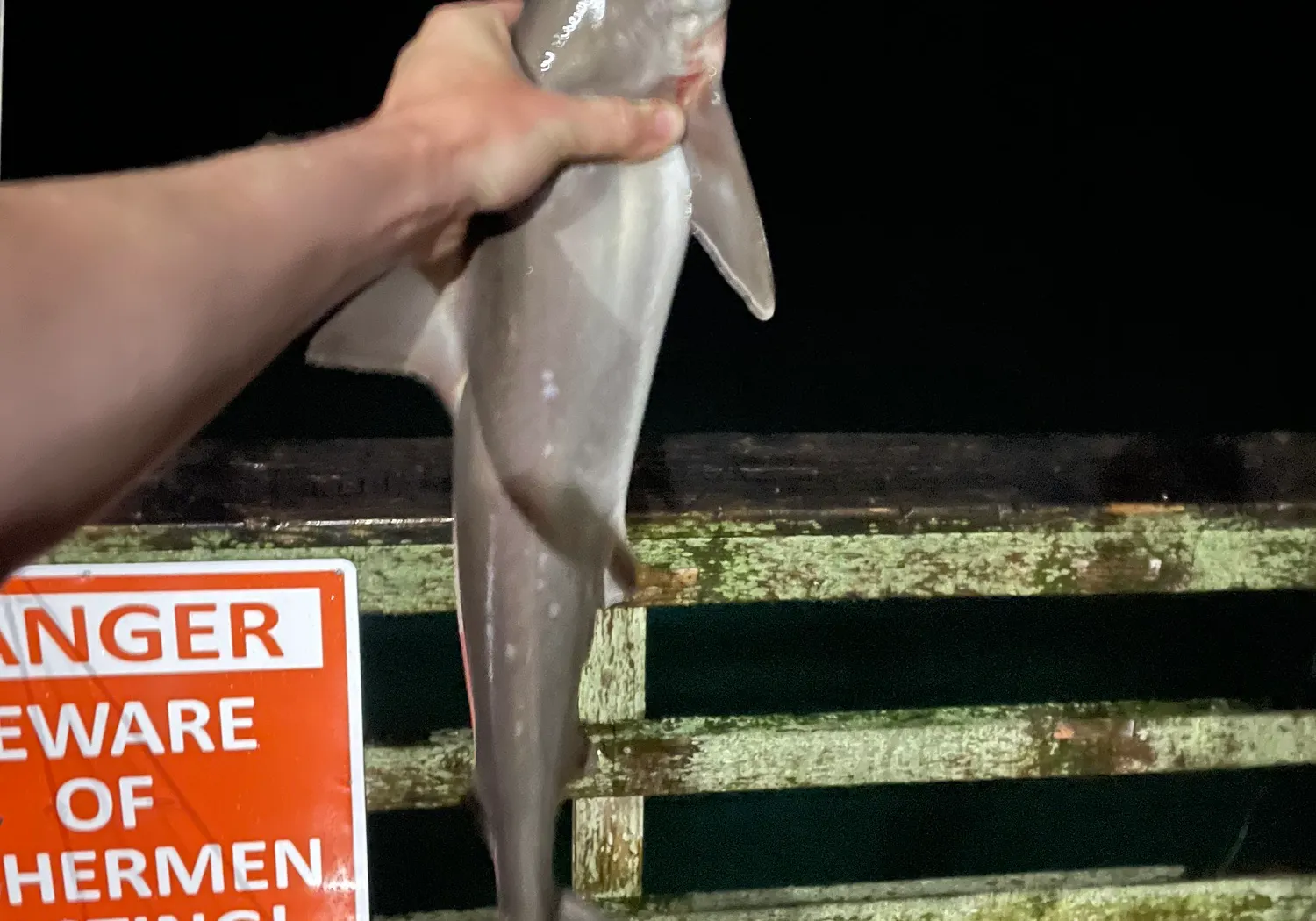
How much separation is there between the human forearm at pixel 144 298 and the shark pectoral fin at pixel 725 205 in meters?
0.25

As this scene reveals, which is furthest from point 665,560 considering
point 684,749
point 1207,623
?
point 1207,623

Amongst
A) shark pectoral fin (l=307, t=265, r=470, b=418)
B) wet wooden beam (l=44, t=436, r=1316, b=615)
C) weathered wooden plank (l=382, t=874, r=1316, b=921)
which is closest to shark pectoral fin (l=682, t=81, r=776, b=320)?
shark pectoral fin (l=307, t=265, r=470, b=418)

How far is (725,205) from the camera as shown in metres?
0.77

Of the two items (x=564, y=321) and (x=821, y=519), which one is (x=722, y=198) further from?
(x=821, y=519)

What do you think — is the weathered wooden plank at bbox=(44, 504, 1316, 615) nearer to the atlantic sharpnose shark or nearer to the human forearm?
the atlantic sharpnose shark

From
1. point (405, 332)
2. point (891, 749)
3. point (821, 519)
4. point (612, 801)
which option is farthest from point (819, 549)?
point (405, 332)

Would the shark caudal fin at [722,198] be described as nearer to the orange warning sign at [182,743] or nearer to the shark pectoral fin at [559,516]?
the shark pectoral fin at [559,516]

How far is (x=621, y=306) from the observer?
78cm

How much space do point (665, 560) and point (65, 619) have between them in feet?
2.06

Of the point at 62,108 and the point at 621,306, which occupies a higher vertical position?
the point at 62,108

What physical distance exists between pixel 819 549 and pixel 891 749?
31cm

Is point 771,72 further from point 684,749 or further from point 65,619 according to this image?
point 65,619

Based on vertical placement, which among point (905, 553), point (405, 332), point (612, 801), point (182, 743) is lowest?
point (612, 801)

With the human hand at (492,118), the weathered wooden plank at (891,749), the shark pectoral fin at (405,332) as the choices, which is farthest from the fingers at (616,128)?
the weathered wooden plank at (891,749)
